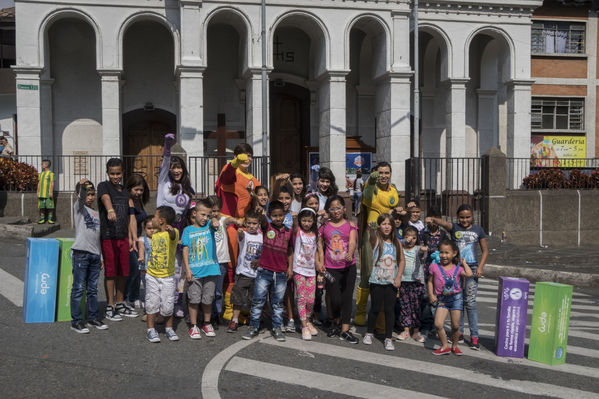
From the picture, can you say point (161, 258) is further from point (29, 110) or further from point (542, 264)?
point (29, 110)

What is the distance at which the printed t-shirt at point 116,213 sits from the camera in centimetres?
671

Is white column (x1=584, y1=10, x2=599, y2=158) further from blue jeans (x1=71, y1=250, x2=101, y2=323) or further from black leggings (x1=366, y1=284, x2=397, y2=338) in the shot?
blue jeans (x1=71, y1=250, x2=101, y2=323)

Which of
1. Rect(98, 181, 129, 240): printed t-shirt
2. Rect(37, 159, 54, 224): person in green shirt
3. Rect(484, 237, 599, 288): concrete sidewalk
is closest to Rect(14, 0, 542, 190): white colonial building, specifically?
Rect(37, 159, 54, 224): person in green shirt

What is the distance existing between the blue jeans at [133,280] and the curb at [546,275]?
24.0 feet

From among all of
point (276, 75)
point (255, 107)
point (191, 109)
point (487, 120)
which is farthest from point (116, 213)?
point (487, 120)

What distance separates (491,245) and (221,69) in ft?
39.3

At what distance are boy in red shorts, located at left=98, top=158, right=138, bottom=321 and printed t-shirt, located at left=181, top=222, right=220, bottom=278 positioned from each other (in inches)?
36.5

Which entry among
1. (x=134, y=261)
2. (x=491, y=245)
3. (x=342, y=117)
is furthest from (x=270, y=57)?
(x=134, y=261)

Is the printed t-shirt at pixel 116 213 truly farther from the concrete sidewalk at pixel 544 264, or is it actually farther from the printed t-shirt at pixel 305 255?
the concrete sidewalk at pixel 544 264

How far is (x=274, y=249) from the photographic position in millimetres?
6500

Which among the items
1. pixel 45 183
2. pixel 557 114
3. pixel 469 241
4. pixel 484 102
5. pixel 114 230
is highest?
pixel 484 102

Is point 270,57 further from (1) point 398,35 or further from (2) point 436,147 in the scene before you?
(2) point 436,147

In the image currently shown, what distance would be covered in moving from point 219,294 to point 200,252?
650mm

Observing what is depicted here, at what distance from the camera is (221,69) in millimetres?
21031
